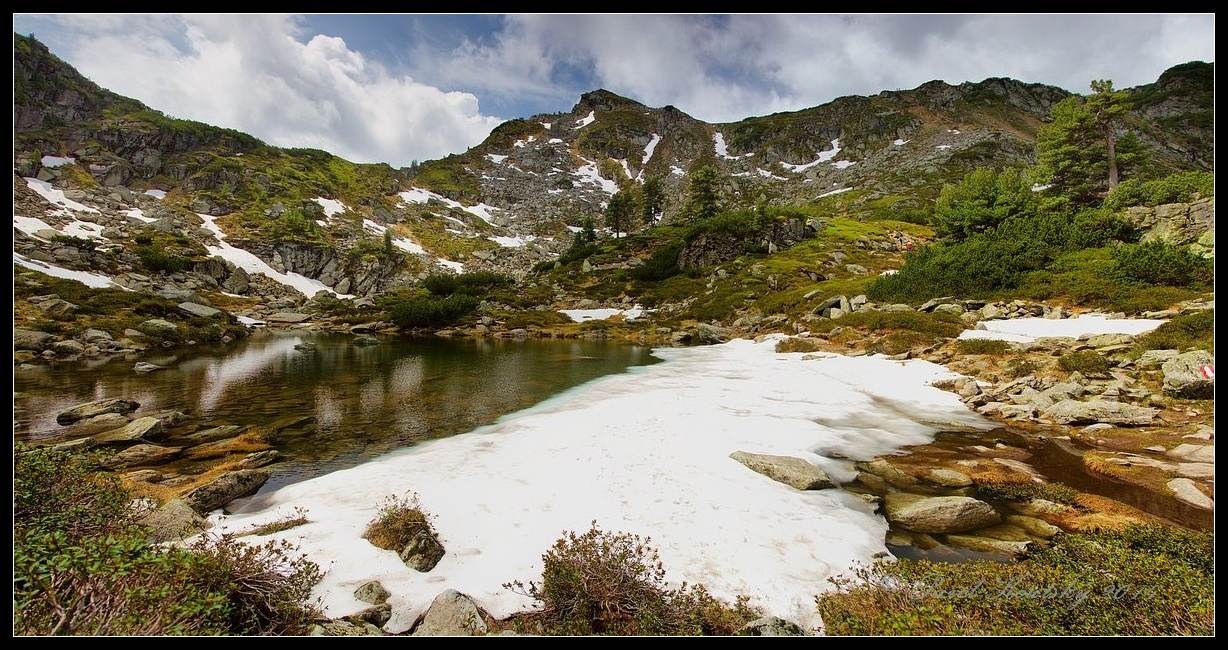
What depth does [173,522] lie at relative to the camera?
6.27m

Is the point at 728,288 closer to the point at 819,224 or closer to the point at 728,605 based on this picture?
the point at 819,224

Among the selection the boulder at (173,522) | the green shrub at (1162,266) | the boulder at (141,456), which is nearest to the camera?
the boulder at (173,522)

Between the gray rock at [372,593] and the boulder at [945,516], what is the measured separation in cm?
750

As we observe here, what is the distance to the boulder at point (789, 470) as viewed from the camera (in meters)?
8.50

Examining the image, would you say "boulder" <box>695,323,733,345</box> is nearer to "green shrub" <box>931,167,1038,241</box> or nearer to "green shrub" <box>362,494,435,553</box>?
"green shrub" <box>931,167,1038,241</box>

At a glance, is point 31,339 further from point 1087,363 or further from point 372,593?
point 1087,363

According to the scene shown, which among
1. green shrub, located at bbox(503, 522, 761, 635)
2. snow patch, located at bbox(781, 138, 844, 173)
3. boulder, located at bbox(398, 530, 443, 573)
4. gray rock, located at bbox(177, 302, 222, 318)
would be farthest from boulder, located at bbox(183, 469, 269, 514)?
snow patch, located at bbox(781, 138, 844, 173)

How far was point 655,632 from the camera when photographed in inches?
171

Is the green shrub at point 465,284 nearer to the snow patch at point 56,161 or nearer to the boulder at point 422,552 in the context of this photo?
the boulder at point 422,552

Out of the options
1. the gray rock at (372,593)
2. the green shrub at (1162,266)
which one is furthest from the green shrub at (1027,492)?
the green shrub at (1162,266)

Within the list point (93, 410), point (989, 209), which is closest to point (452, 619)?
point (93, 410)

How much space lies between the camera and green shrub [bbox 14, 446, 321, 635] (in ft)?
10.3

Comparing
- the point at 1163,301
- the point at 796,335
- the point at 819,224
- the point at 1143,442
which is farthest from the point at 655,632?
the point at 819,224

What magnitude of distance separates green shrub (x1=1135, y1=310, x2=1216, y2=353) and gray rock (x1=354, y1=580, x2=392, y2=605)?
73.8ft
